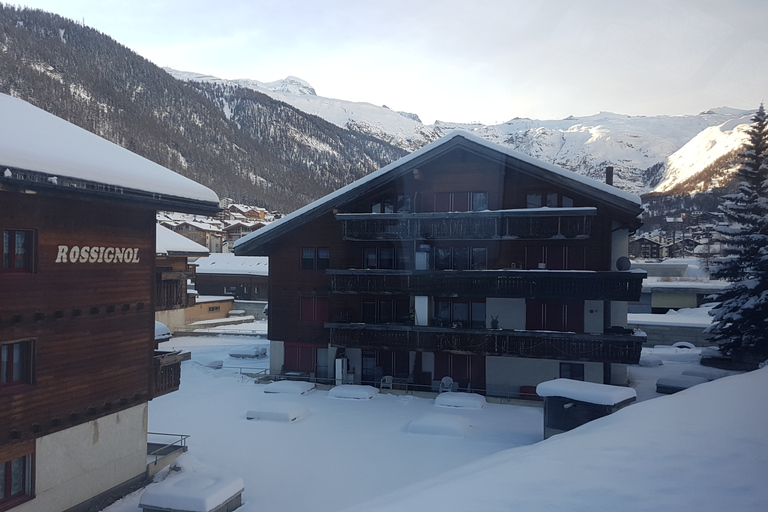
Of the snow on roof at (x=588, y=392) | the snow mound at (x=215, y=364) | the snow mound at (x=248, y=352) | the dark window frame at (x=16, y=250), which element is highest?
the dark window frame at (x=16, y=250)

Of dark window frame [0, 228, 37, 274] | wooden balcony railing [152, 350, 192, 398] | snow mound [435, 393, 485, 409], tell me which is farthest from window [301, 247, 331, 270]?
dark window frame [0, 228, 37, 274]

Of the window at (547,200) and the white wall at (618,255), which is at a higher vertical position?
the window at (547,200)

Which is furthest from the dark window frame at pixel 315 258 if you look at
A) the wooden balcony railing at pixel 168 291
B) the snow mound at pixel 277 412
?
the wooden balcony railing at pixel 168 291

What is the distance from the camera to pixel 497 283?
1004 inches

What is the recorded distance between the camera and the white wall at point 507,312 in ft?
87.7

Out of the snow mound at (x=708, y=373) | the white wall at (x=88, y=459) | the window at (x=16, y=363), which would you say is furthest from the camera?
the snow mound at (x=708, y=373)

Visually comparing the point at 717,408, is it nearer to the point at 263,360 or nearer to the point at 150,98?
the point at 263,360

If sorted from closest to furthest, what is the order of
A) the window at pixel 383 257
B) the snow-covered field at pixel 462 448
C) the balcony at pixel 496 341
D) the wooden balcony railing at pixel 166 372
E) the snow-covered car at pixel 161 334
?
the snow-covered field at pixel 462 448, the wooden balcony railing at pixel 166 372, the snow-covered car at pixel 161 334, the balcony at pixel 496 341, the window at pixel 383 257

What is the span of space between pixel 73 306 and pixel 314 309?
16.2 metres

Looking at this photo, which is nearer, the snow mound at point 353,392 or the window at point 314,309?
the snow mound at point 353,392

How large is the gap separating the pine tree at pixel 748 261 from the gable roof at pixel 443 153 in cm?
920

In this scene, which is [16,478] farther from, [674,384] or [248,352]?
[674,384]

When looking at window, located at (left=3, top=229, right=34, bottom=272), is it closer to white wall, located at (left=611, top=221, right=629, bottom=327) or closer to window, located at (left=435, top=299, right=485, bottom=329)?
window, located at (left=435, top=299, right=485, bottom=329)

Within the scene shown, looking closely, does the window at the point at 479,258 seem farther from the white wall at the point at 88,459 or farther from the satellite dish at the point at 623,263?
the white wall at the point at 88,459
